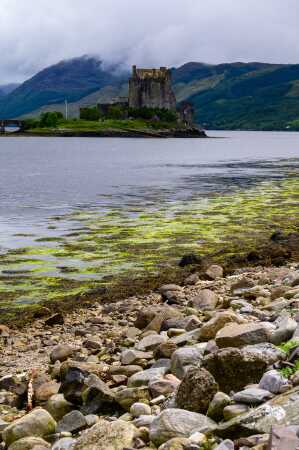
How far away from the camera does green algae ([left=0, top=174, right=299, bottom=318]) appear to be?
20.8 metres

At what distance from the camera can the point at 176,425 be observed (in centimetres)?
714

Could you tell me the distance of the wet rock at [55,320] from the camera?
51.3 ft

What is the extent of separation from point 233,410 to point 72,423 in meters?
2.53

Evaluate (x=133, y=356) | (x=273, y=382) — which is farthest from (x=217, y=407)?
(x=133, y=356)

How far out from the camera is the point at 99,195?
167 feet

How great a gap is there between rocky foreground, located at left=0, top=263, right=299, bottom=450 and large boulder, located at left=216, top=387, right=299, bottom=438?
12 mm

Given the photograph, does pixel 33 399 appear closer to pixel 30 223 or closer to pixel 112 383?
pixel 112 383

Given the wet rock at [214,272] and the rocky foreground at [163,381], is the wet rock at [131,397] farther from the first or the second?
the wet rock at [214,272]

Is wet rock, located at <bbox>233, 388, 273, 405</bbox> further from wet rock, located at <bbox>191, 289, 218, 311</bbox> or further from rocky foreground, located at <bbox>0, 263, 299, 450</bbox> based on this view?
wet rock, located at <bbox>191, 289, 218, 311</bbox>

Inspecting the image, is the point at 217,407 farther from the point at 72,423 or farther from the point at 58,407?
the point at 58,407

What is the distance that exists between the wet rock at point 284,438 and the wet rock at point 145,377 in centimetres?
380

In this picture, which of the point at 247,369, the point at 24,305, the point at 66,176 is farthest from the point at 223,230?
the point at 66,176

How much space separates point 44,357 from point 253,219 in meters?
23.6

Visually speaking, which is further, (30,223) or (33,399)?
(30,223)
